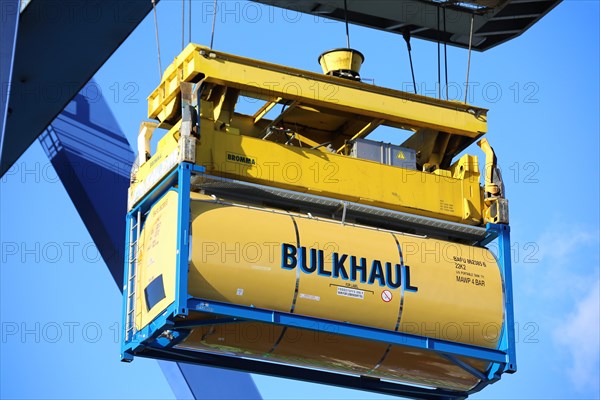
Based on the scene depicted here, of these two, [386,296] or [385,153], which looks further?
[385,153]

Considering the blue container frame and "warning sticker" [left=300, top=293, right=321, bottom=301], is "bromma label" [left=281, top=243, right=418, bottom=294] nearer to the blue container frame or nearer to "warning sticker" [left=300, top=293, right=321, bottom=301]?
"warning sticker" [left=300, top=293, right=321, bottom=301]

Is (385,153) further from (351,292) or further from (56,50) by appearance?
(56,50)

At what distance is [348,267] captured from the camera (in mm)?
16781

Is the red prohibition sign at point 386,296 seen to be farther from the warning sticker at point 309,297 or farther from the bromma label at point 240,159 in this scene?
the bromma label at point 240,159

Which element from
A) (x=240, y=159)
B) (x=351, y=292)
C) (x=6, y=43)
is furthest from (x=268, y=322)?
(x=6, y=43)

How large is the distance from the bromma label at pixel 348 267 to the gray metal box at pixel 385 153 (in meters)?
1.61

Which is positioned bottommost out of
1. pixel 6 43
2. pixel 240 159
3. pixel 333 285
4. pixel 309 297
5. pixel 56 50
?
pixel 309 297

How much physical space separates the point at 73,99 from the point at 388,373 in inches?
308

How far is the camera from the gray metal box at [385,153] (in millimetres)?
18062

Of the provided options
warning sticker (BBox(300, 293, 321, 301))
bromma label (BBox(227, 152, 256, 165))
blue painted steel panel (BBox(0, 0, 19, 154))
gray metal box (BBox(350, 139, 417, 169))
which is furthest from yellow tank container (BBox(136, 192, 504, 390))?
blue painted steel panel (BBox(0, 0, 19, 154))

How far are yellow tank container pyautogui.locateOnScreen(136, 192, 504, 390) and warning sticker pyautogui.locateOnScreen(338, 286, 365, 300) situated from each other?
1 cm

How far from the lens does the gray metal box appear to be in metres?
18.1

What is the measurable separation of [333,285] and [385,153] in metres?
2.25

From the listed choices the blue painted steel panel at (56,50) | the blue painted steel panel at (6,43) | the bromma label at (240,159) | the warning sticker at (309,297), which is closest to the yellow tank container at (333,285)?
the warning sticker at (309,297)
